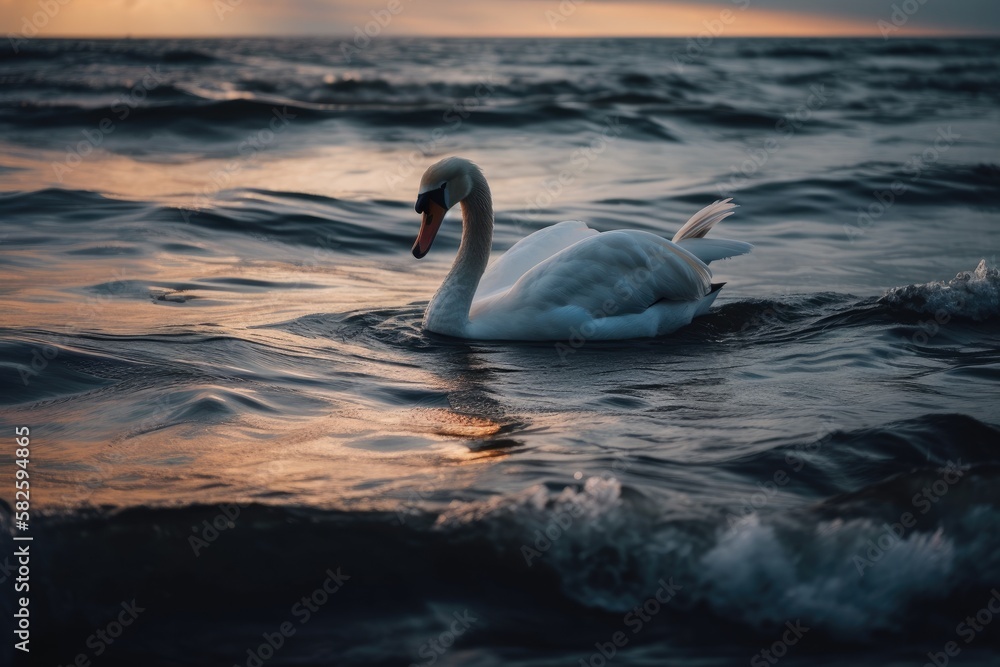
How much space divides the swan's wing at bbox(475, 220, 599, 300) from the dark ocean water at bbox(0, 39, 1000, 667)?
2.04ft

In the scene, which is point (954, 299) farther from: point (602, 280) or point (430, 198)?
point (430, 198)

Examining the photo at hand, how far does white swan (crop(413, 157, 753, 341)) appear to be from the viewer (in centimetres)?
691

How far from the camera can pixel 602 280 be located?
6.95m

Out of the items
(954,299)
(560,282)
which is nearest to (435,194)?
(560,282)

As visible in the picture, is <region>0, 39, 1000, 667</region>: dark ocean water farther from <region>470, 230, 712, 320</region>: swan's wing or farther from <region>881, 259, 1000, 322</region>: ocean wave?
<region>470, 230, 712, 320</region>: swan's wing

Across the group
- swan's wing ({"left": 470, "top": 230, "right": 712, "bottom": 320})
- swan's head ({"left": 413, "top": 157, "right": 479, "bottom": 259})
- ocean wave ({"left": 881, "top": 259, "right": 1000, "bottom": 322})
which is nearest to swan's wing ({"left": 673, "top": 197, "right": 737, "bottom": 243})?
swan's wing ({"left": 470, "top": 230, "right": 712, "bottom": 320})

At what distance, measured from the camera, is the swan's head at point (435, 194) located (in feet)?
23.4

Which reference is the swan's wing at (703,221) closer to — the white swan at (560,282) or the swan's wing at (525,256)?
the white swan at (560,282)

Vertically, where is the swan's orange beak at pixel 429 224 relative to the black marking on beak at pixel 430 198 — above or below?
below

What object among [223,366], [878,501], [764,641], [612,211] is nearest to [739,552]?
[764,641]

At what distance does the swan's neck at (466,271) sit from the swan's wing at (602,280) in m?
0.18

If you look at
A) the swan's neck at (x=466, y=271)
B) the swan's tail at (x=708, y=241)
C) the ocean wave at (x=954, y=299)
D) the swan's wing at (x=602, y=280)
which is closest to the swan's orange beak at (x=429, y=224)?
the swan's neck at (x=466, y=271)

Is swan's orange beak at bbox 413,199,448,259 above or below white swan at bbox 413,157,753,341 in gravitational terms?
above

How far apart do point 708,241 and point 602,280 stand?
1219 millimetres
